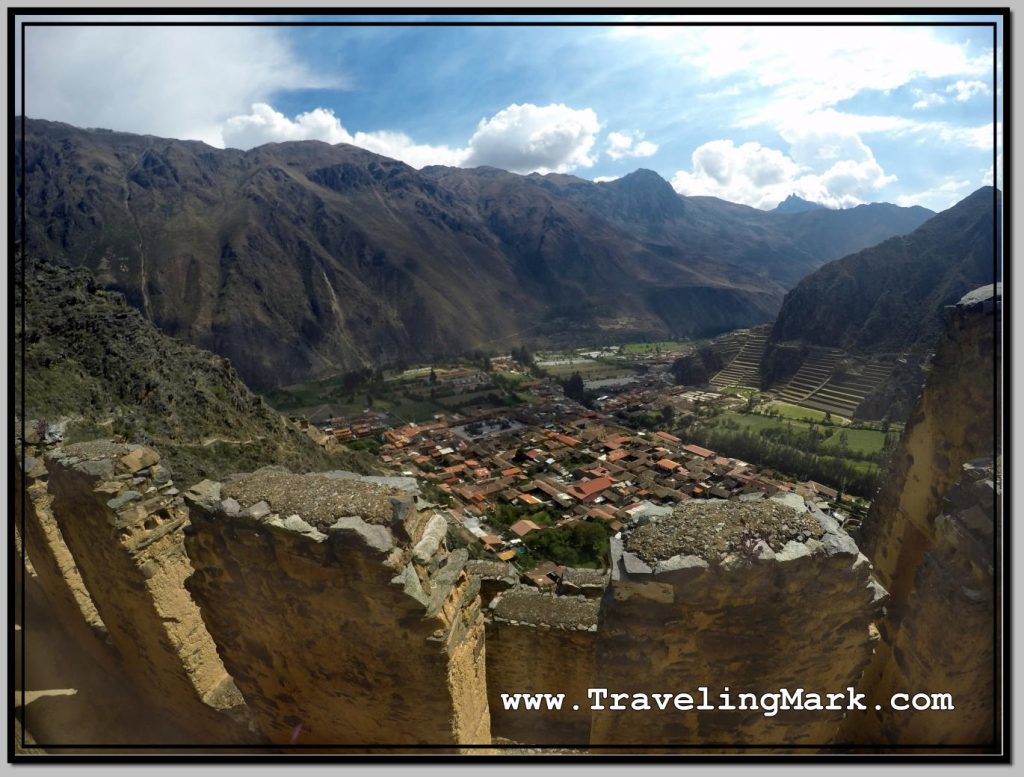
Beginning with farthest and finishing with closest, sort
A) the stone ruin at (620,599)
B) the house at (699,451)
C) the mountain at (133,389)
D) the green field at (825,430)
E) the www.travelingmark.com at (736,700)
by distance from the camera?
the house at (699,451), the green field at (825,430), the mountain at (133,389), the www.travelingmark.com at (736,700), the stone ruin at (620,599)

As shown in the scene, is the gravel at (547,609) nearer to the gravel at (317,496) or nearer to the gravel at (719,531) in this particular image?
the gravel at (719,531)

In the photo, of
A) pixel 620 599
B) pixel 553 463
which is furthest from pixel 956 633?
pixel 553 463

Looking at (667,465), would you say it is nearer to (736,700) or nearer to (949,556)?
(949,556)

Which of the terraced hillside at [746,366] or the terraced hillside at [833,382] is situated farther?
the terraced hillside at [746,366]

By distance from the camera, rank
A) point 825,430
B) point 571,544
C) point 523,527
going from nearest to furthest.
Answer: point 571,544 < point 523,527 < point 825,430

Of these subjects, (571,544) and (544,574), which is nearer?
(544,574)

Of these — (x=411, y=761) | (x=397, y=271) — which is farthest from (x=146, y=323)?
(x=397, y=271)

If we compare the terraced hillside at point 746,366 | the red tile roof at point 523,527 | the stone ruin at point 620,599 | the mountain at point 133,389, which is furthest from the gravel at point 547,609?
the terraced hillside at point 746,366
